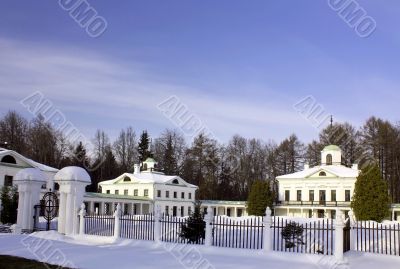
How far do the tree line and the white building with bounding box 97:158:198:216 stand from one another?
19.0ft

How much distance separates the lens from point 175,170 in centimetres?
A: 7819

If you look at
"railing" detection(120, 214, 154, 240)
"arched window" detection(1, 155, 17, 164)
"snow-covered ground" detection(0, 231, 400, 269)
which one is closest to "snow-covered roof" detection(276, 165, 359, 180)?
"arched window" detection(1, 155, 17, 164)

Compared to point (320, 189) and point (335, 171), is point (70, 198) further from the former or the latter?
point (320, 189)

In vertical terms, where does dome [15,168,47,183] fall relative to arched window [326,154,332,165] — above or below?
below

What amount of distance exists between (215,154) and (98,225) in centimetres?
5675

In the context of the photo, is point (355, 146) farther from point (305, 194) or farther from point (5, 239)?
point (5, 239)

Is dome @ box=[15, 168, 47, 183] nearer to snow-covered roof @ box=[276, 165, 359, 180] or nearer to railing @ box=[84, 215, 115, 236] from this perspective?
railing @ box=[84, 215, 115, 236]

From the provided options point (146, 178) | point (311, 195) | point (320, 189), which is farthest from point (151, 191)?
point (320, 189)

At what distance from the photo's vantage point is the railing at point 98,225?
18531 mm

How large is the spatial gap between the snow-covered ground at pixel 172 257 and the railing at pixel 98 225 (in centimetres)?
325

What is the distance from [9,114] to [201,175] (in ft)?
95.8

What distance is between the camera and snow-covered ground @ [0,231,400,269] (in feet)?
39.0

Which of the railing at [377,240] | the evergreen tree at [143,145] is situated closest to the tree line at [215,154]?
the evergreen tree at [143,145]

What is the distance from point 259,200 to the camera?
1905 inches
